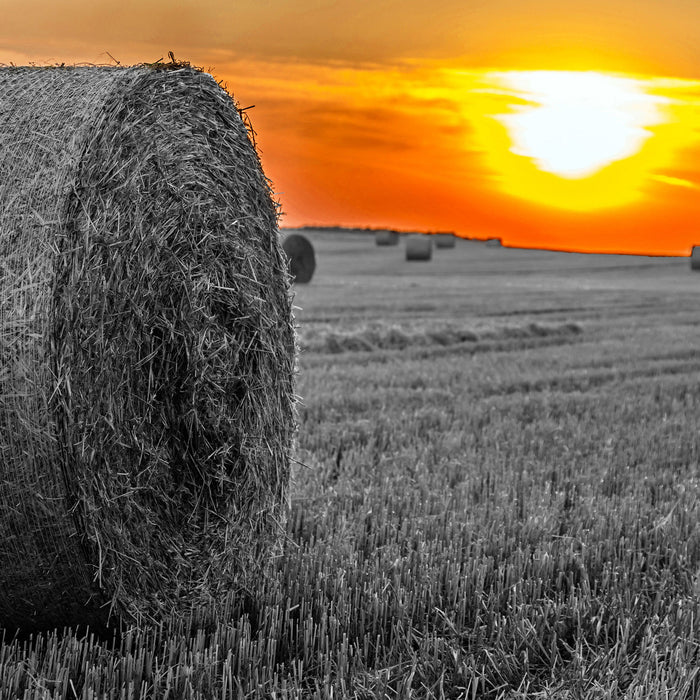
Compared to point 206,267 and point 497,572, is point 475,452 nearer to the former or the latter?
point 497,572

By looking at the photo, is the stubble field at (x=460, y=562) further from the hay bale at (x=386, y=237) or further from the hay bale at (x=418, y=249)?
the hay bale at (x=386, y=237)

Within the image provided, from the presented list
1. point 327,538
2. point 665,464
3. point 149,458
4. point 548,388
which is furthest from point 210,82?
point 548,388

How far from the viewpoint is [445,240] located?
60.6m

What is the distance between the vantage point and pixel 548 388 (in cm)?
1125

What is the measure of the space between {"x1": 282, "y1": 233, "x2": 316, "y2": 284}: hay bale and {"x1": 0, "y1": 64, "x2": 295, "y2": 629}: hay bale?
2588 cm

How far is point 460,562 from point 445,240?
56623 millimetres

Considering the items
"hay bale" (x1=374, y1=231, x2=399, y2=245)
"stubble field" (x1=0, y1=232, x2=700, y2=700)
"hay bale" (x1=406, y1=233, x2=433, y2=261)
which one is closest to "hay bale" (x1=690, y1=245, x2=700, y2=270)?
"hay bale" (x1=406, y1=233, x2=433, y2=261)

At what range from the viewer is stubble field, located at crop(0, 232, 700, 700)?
12.2ft

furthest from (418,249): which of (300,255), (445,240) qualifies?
(300,255)

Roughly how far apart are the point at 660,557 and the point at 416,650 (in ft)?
6.53

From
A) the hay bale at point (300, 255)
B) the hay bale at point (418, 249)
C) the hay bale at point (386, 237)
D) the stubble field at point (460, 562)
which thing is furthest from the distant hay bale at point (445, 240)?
the stubble field at point (460, 562)

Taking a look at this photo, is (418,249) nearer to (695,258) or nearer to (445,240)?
(445,240)

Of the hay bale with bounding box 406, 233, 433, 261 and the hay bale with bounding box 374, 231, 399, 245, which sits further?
the hay bale with bounding box 374, 231, 399, 245

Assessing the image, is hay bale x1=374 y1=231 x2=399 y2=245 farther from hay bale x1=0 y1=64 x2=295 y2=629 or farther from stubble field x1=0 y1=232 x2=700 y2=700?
hay bale x1=0 y1=64 x2=295 y2=629
